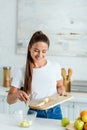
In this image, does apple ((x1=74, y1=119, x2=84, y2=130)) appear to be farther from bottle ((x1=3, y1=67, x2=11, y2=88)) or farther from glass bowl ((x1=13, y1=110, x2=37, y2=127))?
bottle ((x1=3, y1=67, x2=11, y2=88))

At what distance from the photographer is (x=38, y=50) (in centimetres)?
205

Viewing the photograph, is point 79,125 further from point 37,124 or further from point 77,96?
point 77,96

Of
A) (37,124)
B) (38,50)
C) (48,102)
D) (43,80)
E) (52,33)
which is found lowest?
(37,124)

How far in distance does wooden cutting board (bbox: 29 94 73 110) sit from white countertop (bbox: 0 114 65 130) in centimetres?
12

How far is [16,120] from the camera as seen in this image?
6.55 ft

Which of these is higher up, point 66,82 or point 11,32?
point 11,32

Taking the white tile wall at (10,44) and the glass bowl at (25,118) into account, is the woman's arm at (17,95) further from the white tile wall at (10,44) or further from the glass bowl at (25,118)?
the white tile wall at (10,44)

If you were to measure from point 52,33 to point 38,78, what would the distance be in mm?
1362

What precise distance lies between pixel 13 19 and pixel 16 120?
5.74 ft

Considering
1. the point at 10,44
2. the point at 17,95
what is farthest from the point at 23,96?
the point at 10,44

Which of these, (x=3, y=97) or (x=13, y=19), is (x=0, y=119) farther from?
(x=13, y=19)

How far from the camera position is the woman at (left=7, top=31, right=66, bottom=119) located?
6.74 ft

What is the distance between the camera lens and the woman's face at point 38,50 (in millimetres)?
2035

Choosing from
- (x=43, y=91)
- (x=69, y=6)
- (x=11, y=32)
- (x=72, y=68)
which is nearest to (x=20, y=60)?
(x=11, y=32)
